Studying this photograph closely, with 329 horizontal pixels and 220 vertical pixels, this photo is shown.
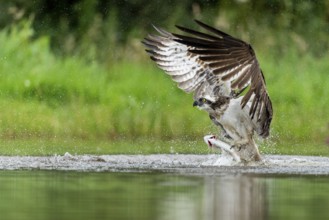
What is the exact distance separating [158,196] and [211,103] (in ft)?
12.3

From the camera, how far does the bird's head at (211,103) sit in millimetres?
14953

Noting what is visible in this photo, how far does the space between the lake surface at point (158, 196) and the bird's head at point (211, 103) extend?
1310mm

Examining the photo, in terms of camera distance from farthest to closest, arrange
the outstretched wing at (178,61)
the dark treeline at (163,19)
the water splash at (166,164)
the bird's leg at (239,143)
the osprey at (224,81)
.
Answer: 1. the dark treeline at (163,19)
2. the outstretched wing at (178,61)
3. the bird's leg at (239,143)
4. the osprey at (224,81)
5. the water splash at (166,164)

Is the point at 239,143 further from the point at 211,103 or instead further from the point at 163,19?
the point at 163,19

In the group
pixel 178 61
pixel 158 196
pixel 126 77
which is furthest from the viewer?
pixel 126 77

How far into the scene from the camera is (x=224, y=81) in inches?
592

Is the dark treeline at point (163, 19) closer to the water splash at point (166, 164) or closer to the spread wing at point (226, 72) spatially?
the spread wing at point (226, 72)

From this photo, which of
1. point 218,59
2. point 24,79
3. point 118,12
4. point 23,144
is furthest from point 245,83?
point 118,12

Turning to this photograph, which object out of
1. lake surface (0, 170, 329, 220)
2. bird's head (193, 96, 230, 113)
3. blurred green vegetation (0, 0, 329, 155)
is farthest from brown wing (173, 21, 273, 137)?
blurred green vegetation (0, 0, 329, 155)

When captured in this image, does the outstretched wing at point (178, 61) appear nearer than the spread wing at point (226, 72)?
No

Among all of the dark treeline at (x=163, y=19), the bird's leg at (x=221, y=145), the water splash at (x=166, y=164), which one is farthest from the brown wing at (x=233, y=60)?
the dark treeline at (x=163, y=19)

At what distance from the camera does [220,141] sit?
15078 mm

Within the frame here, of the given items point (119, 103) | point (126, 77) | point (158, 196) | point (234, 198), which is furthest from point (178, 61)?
point (234, 198)

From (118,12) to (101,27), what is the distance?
1.20 ft
